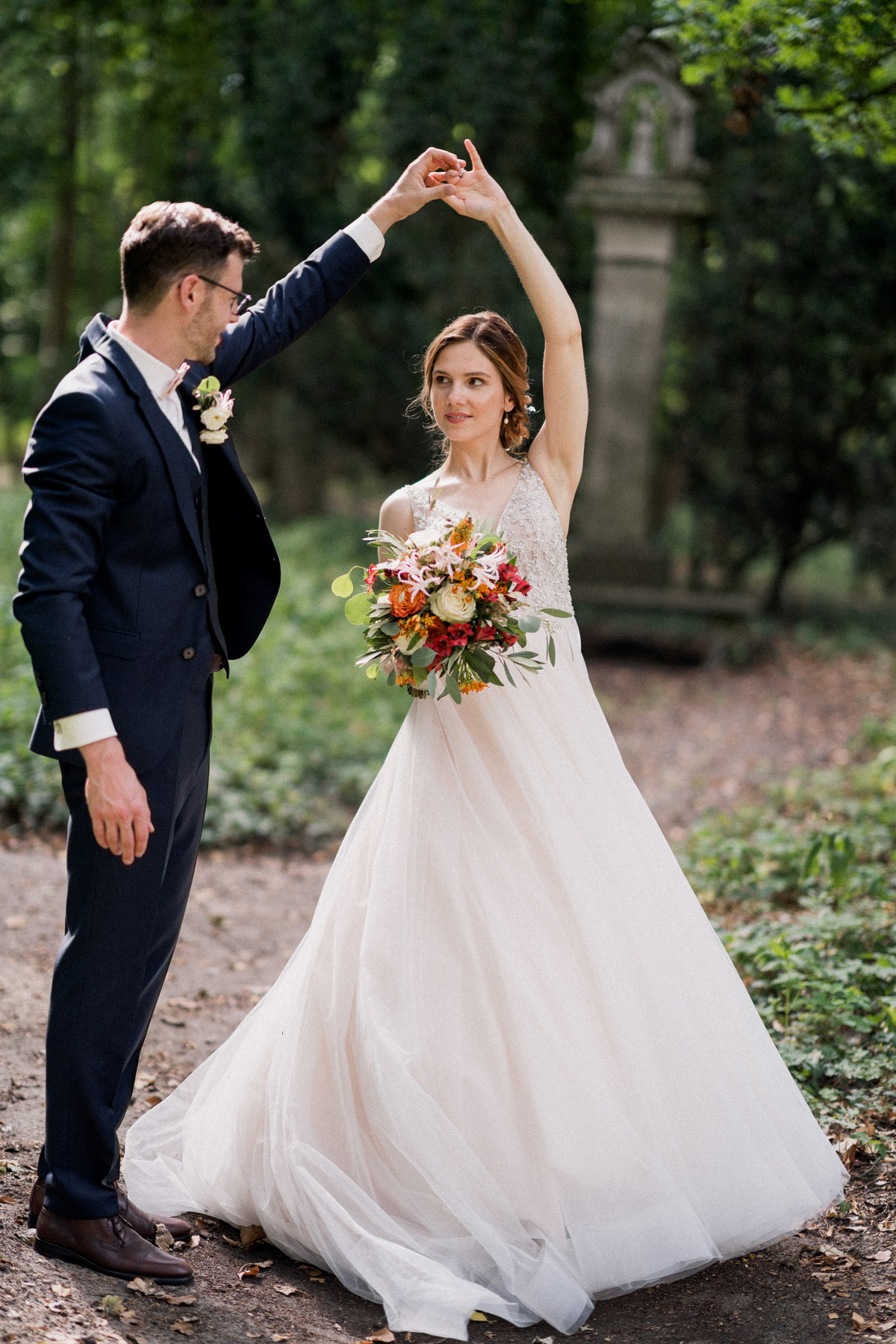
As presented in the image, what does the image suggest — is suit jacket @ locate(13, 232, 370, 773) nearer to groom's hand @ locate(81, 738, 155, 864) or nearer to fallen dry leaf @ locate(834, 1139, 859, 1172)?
groom's hand @ locate(81, 738, 155, 864)

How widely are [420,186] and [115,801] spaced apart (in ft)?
6.41

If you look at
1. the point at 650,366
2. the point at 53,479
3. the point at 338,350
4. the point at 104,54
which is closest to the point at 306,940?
the point at 53,479

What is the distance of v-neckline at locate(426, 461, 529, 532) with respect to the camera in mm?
3504

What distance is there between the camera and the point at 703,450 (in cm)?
1330

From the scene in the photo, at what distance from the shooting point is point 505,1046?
3162 millimetres

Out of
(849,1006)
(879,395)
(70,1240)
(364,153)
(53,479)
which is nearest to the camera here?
(53,479)

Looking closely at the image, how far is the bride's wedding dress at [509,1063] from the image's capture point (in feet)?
9.95

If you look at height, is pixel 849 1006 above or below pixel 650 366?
below

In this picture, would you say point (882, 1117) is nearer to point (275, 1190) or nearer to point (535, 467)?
point (275, 1190)

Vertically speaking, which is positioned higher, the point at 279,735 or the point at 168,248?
the point at 168,248

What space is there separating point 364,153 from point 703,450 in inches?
268

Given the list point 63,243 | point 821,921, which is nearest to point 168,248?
point 821,921

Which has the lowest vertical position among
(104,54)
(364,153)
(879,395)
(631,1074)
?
(631,1074)

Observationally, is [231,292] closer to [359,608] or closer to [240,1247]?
[359,608]
